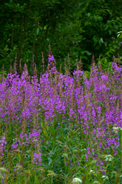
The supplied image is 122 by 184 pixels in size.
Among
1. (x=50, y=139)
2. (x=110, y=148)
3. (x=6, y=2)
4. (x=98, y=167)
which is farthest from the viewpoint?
(x=6, y=2)

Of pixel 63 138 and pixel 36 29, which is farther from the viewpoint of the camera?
pixel 36 29

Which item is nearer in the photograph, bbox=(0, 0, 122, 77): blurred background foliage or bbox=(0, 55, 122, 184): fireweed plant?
bbox=(0, 55, 122, 184): fireweed plant

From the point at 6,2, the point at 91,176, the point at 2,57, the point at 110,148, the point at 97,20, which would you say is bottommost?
the point at 91,176

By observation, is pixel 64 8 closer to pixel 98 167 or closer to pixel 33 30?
pixel 33 30

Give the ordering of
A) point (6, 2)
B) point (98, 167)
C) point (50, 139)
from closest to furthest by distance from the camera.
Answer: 1. point (98, 167)
2. point (50, 139)
3. point (6, 2)

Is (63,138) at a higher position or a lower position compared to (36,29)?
lower

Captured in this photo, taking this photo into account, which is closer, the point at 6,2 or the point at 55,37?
the point at 6,2

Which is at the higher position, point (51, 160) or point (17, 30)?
point (17, 30)

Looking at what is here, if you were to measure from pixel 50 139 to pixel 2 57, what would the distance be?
166 inches

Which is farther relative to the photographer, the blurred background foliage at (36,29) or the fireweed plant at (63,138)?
the blurred background foliage at (36,29)

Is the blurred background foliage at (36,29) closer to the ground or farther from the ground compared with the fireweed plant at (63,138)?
farther from the ground

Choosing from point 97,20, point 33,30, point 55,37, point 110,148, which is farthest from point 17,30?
point 110,148

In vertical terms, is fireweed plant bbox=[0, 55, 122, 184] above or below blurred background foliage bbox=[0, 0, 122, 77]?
below

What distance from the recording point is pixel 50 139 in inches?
155
